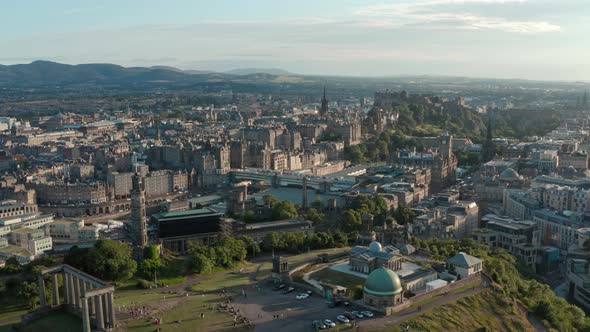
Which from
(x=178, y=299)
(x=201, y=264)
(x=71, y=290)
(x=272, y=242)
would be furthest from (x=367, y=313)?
(x=71, y=290)

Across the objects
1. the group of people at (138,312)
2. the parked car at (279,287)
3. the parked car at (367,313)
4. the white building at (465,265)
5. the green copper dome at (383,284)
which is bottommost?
the parked car at (279,287)

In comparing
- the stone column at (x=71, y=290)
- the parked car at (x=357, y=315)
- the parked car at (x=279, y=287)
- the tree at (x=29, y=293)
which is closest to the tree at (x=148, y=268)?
the stone column at (x=71, y=290)

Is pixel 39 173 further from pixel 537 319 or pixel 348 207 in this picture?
pixel 537 319

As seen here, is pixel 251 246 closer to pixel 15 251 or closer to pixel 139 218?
pixel 139 218

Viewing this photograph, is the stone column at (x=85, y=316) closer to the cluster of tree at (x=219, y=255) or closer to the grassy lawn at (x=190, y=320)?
the grassy lawn at (x=190, y=320)

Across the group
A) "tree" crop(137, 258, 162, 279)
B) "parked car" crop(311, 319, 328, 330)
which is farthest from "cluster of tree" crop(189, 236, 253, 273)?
"parked car" crop(311, 319, 328, 330)

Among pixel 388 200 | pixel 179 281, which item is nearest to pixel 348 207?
pixel 388 200
